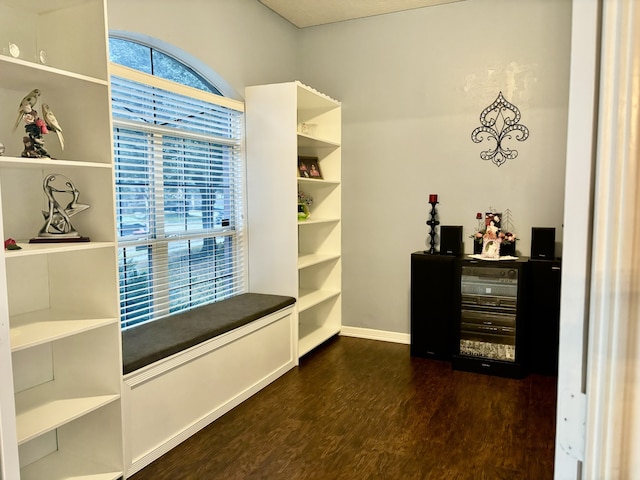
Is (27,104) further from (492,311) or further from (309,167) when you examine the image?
(492,311)

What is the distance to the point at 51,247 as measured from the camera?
6.57 feet

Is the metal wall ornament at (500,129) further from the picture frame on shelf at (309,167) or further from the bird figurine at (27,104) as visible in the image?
the bird figurine at (27,104)

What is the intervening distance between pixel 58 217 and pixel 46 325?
48 centimetres

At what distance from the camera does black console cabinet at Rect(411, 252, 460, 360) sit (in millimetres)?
3906

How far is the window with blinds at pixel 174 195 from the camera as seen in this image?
9.75 ft

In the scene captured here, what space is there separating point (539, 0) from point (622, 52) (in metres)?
3.81

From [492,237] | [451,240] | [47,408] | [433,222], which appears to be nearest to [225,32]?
[433,222]

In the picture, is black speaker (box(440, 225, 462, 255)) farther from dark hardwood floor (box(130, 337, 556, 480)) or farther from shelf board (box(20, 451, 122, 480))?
shelf board (box(20, 451, 122, 480))

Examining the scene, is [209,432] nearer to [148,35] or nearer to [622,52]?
[148,35]

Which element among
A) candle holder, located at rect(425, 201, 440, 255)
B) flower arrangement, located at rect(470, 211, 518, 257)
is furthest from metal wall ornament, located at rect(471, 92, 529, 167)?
candle holder, located at rect(425, 201, 440, 255)

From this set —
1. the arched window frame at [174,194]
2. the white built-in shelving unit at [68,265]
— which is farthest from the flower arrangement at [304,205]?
the white built-in shelving unit at [68,265]

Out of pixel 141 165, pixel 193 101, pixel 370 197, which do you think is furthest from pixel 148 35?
pixel 370 197

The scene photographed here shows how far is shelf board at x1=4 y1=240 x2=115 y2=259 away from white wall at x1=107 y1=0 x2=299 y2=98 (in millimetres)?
1364

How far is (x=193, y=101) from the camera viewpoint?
3.46 m
